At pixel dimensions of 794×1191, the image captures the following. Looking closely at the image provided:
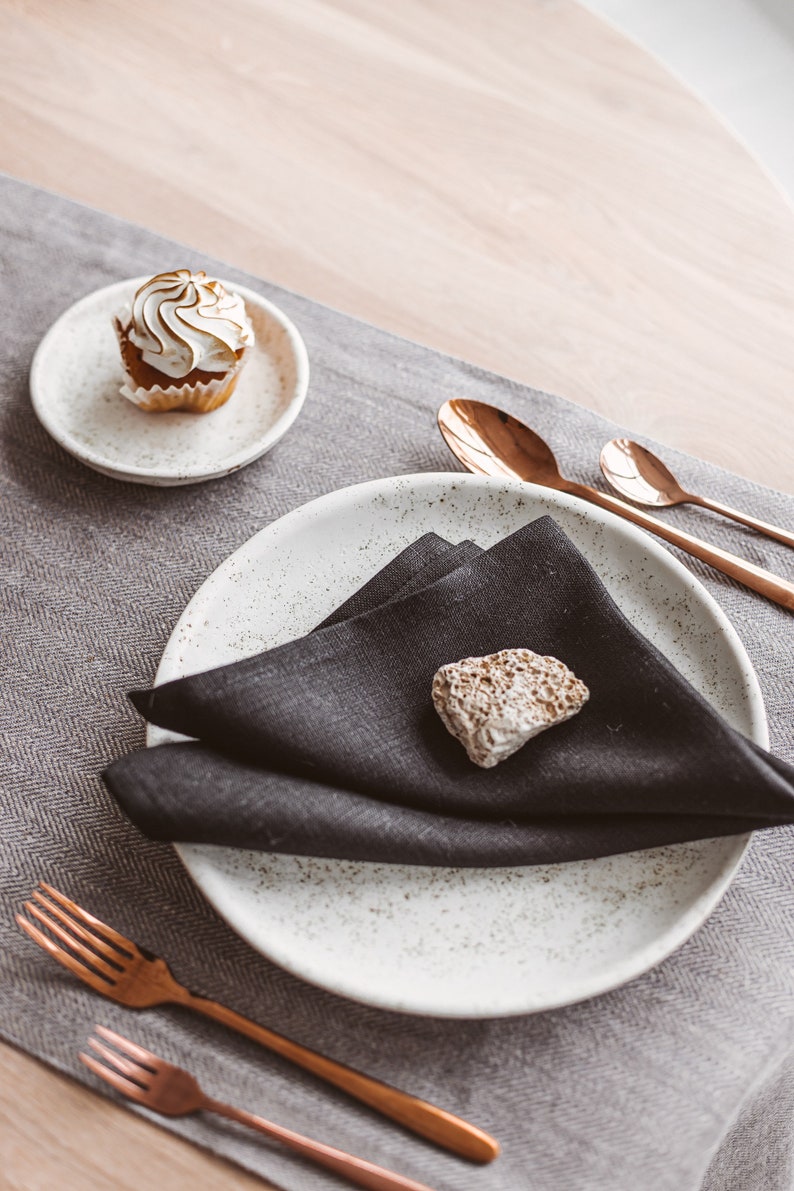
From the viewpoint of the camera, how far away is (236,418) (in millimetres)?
976

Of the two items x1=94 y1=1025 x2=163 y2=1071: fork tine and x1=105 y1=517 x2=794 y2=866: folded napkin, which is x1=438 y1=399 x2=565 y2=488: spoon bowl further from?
x1=94 y1=1025 x2=163 y2=1071: fork tine

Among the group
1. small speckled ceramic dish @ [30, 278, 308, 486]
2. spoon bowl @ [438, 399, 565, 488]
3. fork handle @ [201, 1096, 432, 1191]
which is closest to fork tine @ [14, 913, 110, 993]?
fork handle @ [201, 1096, 432, 1191]

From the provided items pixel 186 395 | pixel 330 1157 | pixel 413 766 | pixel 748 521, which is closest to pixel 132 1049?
pixel 330 1157

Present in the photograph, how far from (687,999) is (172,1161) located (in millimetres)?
352

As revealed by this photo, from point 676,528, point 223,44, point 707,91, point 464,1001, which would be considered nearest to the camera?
point 464,1001

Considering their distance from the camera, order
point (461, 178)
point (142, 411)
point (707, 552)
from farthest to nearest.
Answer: point (461, 178)
point (142, 411)
point (707, 552)

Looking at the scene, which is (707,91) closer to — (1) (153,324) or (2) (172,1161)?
(1) (153,324)

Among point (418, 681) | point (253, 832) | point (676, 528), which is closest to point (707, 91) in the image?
point (676, 528)

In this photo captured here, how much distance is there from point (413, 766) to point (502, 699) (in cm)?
8

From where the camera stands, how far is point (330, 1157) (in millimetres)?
577

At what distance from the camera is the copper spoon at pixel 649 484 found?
2.99ft

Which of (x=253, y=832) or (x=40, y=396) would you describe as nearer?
(x=253, y=832)

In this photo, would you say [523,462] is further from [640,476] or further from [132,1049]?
[132,1049]

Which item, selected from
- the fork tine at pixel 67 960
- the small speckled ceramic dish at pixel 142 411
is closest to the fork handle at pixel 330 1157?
the fork tine at pixel 67 960
